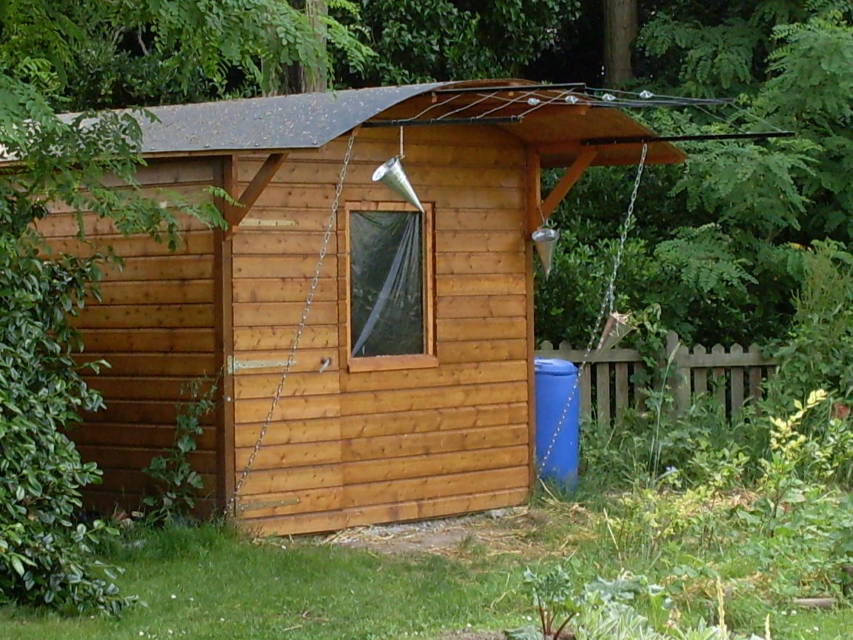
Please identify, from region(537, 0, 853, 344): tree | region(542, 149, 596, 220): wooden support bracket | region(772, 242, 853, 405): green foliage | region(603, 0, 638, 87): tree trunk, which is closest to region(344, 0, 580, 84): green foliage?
region(603, 0, 638, 87): tree trunk

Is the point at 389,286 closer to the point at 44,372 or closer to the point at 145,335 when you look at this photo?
the point at 145,335

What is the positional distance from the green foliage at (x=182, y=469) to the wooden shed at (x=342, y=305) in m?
0.11

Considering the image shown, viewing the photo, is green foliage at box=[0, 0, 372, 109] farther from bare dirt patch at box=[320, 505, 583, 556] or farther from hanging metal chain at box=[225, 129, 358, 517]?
bare dirt patch at box=[320, 505, 583, 556]

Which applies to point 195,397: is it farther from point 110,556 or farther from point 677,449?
point 677,449

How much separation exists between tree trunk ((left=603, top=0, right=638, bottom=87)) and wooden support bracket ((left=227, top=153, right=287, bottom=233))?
1086 centimetres

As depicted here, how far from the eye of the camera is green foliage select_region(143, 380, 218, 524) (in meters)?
9.34

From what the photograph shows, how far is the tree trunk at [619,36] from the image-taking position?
1917 centimetres

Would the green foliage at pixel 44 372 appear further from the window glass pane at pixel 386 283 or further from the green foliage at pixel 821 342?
the green foliage at pixel 821 342

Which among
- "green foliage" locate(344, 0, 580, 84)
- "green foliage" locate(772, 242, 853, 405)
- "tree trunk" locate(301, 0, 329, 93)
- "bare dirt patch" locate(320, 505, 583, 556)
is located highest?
"green foliage" locate(344, 0, 580, 84)

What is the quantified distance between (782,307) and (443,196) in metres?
5.55

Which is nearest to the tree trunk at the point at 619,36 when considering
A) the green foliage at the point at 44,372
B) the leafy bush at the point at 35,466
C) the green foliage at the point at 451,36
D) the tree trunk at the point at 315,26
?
the green foliage at the point at 451,36

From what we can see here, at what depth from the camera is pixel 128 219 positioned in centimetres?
740

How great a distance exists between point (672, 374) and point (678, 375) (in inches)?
2.2

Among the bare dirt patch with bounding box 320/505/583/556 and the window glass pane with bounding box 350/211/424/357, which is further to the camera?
the window glass pane with bounding box 350/211/424/357
